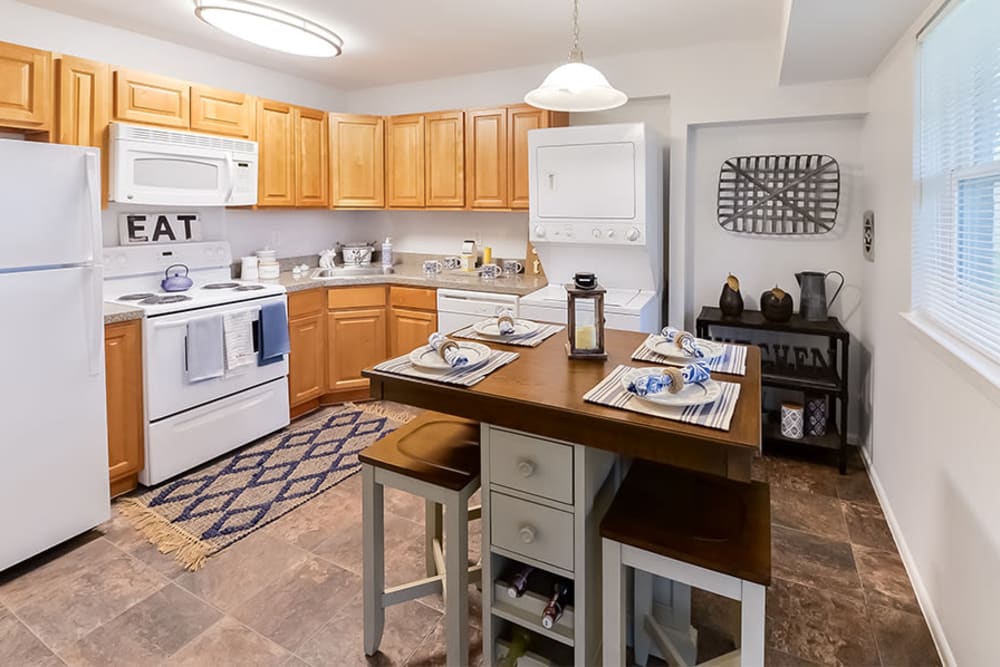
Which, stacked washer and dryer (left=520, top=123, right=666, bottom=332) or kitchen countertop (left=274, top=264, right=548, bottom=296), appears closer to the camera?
stacked washer and dryer (left=520, top=123, right=666, bottom=332)

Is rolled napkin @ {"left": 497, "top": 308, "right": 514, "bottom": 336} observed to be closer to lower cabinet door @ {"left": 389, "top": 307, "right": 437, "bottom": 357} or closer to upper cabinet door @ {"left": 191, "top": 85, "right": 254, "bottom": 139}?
lower cabinet door @ {"left": 389, "top": 307, "right": 437, "bottom": 357}

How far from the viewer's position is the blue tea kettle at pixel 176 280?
333cm

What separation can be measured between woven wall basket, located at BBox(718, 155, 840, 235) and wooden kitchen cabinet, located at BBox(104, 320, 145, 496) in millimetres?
3291

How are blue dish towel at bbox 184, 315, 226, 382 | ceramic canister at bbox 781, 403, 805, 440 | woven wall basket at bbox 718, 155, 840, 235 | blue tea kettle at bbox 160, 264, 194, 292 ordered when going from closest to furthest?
blue dish towel at bbox 184, 315, 226, 382
ceramic canister at bbox 781, 403, 805, 440
woven wall basket at bbox 718, 155, 840, 235
blue tea kettle at bbox 160, 264, 194, 292

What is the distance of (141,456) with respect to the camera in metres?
2.76

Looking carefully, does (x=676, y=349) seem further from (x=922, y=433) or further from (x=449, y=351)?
(x=922, y=433)

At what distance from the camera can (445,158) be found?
4.03 m

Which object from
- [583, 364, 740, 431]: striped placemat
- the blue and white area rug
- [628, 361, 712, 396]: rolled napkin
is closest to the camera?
[583, 364, 740, 431]: striped placemat

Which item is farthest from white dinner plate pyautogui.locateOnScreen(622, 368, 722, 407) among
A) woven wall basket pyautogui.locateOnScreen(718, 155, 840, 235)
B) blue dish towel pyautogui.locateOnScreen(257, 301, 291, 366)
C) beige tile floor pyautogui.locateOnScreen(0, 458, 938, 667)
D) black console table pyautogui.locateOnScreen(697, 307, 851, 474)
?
blue dish towel pyautogui.locateOnScreen(257, 301, 291, 366)

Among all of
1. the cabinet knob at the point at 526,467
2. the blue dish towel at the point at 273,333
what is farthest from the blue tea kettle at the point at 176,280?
the cabinet knob at the point at 526,467

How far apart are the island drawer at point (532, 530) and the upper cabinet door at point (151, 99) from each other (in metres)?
2.87

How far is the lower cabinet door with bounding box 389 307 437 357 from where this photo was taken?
3904mm

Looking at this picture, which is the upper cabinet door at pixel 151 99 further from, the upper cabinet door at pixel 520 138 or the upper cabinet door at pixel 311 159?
the upper cabinet door at pixel 520 138

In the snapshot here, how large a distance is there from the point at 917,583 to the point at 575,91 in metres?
2.13
